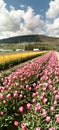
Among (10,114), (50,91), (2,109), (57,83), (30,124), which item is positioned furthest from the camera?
(57,83)

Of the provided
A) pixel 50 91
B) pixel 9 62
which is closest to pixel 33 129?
pixel 50 91

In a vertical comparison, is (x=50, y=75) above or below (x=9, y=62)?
above

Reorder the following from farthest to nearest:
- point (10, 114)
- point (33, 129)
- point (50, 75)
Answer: point (50, 75) → point (10, 114) → point (33, 129)

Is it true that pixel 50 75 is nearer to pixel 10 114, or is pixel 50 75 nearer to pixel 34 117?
pixel 10 114

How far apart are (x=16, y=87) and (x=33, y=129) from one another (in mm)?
3528

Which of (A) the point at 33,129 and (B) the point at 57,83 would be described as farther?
(B) the point at 57,83

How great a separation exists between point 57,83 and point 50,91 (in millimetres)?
1784

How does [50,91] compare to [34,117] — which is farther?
[50,91]

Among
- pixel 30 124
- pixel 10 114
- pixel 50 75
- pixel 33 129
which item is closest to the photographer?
pixel 33 129

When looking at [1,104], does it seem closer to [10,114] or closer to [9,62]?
[10,114]

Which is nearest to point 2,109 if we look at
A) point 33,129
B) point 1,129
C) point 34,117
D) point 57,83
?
point 1,129

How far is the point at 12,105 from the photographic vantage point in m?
7.39

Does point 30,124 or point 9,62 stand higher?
point 30,124

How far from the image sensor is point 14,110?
7371 millimetres
